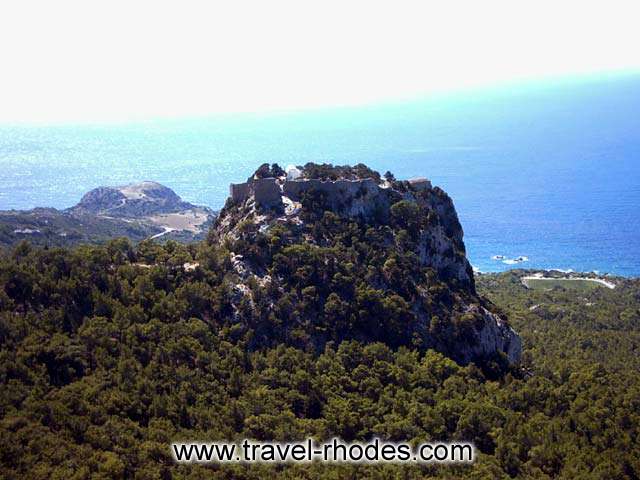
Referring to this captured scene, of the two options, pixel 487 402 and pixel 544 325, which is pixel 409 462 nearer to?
pixel 487 402

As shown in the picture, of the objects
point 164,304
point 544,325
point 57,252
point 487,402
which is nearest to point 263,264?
point 164,304

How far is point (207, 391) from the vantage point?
3262cm

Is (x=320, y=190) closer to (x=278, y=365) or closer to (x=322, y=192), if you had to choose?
(x=322, y=192)

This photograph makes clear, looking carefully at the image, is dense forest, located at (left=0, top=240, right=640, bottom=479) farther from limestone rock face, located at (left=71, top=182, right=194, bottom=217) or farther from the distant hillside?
limestone rock face, located at (left=71, top=182, right=194, bottom=217)

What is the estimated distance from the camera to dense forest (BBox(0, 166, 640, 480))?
27047 millimetres

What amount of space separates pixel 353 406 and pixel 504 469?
8939mm

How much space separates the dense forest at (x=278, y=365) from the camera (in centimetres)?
2705

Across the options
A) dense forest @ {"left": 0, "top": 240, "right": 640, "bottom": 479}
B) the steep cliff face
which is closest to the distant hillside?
the steep cliff face

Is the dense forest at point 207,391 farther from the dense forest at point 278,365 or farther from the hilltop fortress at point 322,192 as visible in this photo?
the hilltop fortress at point 322,192

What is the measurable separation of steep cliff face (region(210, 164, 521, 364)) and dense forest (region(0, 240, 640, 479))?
263 centimetres

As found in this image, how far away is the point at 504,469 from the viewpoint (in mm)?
30016

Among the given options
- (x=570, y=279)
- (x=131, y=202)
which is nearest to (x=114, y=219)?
(x=131, y=202)

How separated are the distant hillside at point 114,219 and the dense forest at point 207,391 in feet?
176

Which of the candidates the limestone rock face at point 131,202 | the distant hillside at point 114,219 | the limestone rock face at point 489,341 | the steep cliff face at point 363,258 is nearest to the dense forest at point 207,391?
the limestone rock face at point 489,341
